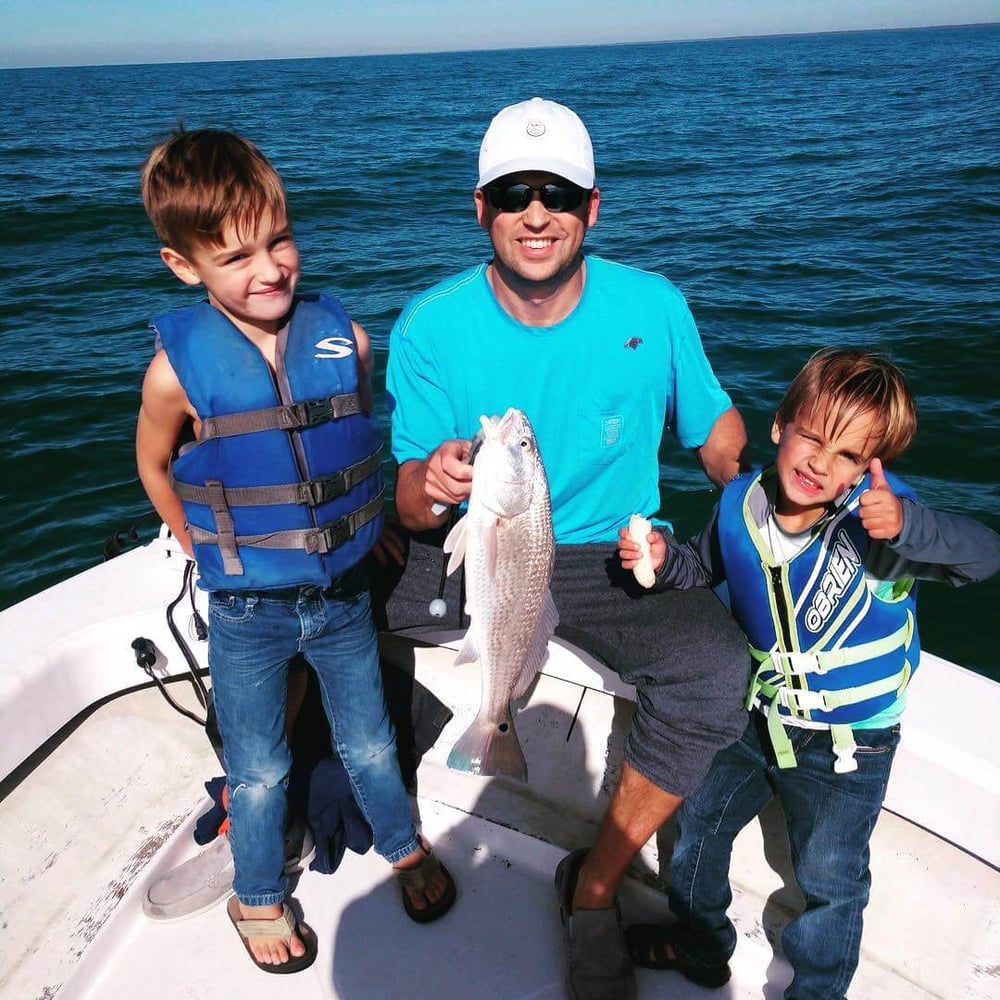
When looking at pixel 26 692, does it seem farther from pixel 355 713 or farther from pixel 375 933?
pixel 375 933

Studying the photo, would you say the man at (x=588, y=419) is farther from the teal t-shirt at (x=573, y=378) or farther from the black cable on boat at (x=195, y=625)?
the black cable on boat at (x=195, y=625)

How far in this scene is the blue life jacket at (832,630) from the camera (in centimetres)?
275

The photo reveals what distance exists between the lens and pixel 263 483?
9.12 ft

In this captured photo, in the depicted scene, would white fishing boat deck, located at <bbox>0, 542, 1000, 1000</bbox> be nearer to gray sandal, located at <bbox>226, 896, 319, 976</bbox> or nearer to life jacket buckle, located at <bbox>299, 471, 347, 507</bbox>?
gray sandal, located at <bbox>226, 896, 319, 976</bbox>

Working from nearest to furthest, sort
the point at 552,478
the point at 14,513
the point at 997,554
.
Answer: the point at 997,554, the point at 552,478, the point at 14,513

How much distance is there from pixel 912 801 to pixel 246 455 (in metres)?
2.67

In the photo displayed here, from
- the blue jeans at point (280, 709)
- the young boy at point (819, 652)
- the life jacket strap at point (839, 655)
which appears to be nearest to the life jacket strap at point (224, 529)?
the blue jeans at point (280, 709)

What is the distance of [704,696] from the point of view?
2945mm

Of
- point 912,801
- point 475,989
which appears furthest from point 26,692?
point 912,801

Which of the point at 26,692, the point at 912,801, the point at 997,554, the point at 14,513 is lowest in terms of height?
the point at 14,513

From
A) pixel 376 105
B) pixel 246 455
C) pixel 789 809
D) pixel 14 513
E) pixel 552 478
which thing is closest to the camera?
pixel 246 455

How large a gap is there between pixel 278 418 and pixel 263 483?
23 centimetres

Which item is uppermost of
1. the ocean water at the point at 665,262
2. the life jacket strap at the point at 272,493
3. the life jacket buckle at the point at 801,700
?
the life jacket strap at the point at 272,493

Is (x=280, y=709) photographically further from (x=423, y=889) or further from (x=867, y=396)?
(x=867, y=396)
